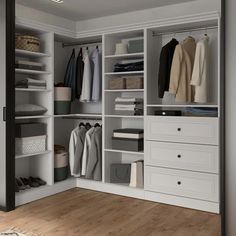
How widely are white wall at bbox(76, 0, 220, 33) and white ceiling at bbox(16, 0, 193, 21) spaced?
0.08 m

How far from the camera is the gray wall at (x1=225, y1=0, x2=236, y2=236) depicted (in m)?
1.52

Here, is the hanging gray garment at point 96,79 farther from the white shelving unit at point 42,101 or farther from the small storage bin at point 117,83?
the white shelving unit at point 42,101

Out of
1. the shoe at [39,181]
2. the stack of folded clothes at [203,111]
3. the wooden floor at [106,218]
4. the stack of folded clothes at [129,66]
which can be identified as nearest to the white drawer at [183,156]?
the stack of folded clothes at [203,111]

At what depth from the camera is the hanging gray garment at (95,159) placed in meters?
4.21

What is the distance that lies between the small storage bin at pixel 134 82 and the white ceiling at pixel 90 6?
0.89m

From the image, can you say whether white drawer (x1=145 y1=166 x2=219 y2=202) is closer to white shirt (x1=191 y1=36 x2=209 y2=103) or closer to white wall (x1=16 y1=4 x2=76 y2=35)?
white shirt (x1=191 y1=36 x2=209 y2=103)

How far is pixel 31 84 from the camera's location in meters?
3.85

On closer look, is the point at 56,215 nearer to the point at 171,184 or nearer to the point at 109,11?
the point at 171,184

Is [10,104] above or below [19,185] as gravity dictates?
above

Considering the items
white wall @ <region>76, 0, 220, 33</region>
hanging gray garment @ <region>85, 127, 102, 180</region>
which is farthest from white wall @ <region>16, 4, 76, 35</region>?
hanging gray garment @ <region>85, 127, 102, 180</region>

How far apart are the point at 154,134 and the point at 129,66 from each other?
3.16ft

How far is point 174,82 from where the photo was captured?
11.9 feet

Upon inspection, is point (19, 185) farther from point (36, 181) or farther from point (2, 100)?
point (2, 100)

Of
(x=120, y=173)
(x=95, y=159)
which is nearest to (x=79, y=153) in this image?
(x=95, y=159)
